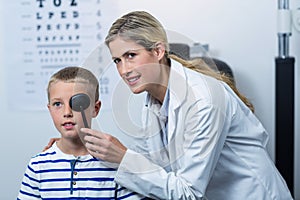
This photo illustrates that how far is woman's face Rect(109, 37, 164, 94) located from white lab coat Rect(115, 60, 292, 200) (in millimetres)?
82

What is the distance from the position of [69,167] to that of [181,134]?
0.26 m

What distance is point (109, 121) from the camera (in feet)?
6.16

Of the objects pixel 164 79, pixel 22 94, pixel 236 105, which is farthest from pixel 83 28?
pixel 236 105

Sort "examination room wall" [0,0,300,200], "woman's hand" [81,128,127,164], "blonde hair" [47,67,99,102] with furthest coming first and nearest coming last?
"examination room wall" [0,0,300,200]
"blonde hair" [47,67,99,102]
"woman's hand" [81,128,127,164]

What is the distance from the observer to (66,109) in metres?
1.12

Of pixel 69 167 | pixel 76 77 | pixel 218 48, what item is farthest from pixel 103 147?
pixel 218 48

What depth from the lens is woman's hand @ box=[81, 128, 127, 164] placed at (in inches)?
41.0

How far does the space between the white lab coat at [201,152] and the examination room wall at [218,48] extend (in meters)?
0.70

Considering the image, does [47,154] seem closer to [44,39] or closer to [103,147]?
[103,147]

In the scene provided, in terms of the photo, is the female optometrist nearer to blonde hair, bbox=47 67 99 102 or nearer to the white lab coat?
the white lab coat

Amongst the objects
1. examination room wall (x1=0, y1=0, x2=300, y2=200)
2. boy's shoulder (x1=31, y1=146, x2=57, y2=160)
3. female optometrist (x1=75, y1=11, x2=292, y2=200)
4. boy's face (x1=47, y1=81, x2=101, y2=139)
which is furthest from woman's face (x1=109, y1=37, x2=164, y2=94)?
examination room wall (x1=0, y1=0, x2=300, y2=200)

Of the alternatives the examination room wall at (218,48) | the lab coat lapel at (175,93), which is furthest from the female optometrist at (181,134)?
the examination room wall at (218,48)

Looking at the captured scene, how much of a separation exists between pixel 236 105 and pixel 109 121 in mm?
808

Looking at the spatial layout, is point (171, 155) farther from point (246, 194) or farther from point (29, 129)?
point (29, 129)
